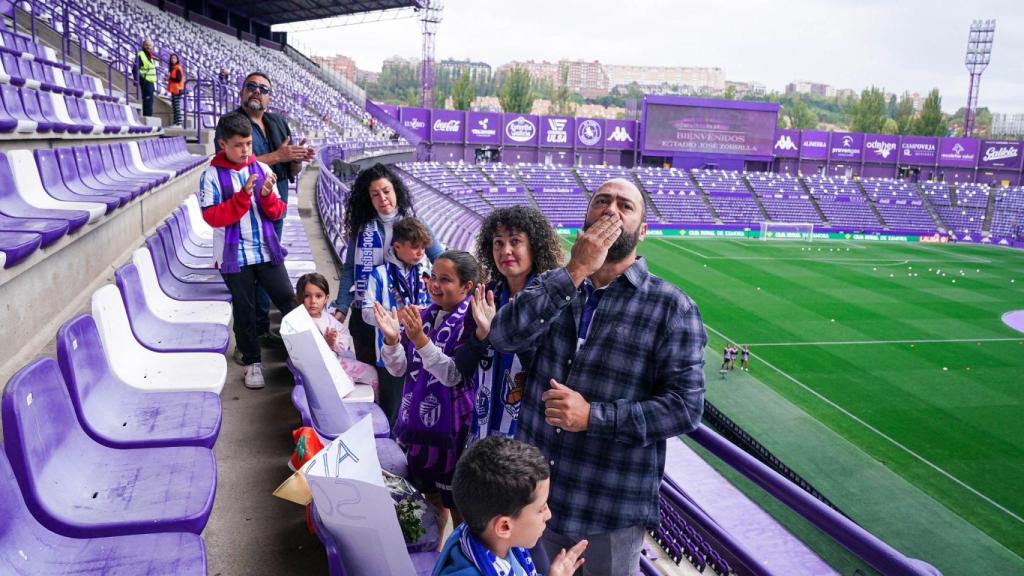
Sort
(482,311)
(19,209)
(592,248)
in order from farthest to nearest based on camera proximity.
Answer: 1. (19,209)
2. (482,311)
3. (592,248)

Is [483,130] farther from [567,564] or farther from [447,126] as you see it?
[567,564]

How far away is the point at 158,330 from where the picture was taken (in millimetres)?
3480

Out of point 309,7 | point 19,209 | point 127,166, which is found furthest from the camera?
point 309,7

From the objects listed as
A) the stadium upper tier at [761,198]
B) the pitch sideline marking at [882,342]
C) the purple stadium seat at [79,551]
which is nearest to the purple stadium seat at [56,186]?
the purple stadium seat at [79,551]

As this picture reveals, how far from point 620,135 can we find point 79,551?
53286 millimetres

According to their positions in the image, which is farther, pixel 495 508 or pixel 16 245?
pixel 16 245

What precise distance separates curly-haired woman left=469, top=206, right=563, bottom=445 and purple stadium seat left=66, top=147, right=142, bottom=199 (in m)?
2.86

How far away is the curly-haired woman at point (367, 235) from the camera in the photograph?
4.14m

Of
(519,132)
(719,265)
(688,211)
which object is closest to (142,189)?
(719,265)

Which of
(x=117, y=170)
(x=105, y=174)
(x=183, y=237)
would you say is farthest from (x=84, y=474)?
(x=117, y=170)

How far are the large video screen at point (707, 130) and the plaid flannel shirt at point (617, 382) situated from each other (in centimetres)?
5120

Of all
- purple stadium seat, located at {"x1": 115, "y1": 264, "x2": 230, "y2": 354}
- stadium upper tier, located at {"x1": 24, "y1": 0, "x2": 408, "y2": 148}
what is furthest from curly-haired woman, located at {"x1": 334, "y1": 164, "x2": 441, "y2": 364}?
stadium upper tier, located at {"x1": 24, "y1": 0, "x2": 408, "y2": 148}

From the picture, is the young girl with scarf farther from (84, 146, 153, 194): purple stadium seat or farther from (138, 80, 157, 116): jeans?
(138, 80, 157, 116): jeans

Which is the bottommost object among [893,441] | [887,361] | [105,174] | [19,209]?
[893,441]
